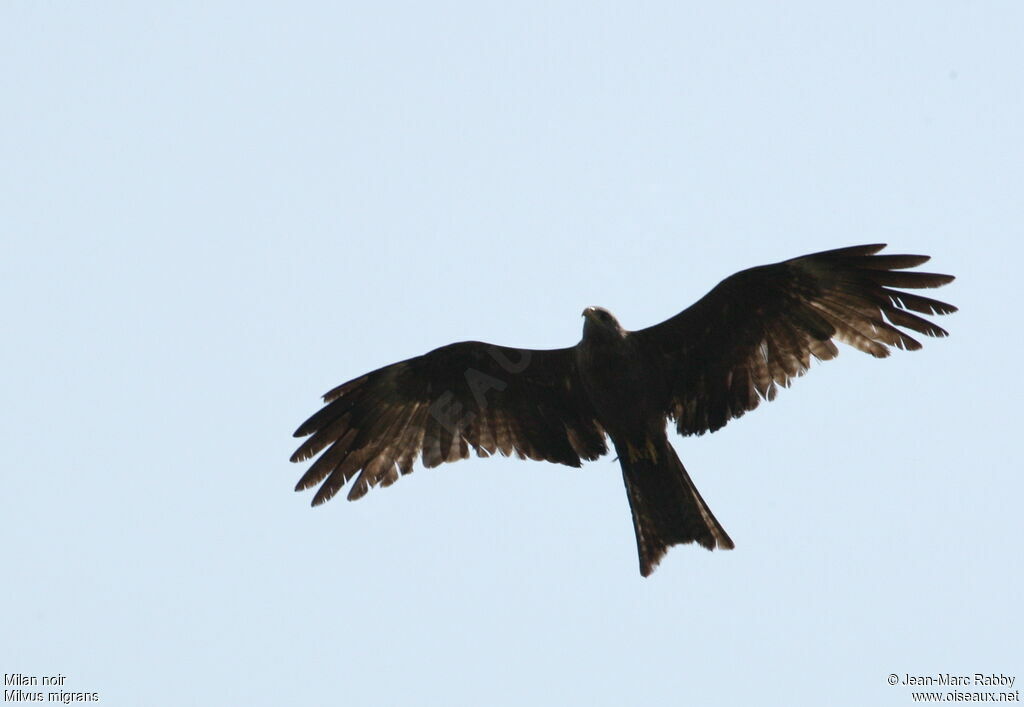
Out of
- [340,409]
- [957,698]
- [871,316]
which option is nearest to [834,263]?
[871,316]

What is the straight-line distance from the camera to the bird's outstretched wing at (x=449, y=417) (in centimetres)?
1206

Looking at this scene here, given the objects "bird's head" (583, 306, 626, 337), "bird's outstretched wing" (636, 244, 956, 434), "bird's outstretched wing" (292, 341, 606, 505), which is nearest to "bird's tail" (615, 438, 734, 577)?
"bird's outstretched wing" (636, 244, 956, 434)

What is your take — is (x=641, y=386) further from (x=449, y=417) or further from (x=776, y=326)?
(x=449, y=417)

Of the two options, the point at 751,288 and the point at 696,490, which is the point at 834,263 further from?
the point at 696,490

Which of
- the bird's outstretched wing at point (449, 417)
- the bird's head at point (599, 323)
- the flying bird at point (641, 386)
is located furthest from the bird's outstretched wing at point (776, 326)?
the bird's outstretched wing at point (449, 417)

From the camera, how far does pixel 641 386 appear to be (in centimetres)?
1147

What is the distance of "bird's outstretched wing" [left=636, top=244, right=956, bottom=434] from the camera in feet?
35.7

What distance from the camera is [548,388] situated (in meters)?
12.2

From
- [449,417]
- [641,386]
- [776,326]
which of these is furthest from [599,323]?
[449,417]

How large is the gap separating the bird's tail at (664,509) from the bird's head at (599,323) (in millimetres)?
1031

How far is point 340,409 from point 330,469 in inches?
20.7

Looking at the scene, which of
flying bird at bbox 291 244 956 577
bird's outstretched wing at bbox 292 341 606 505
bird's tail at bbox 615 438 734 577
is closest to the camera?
flying bird at bbox 291 244 956 577

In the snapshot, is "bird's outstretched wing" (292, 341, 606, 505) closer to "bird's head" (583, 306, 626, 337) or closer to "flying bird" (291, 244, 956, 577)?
"flying bird" (291, 244, 956, 577)

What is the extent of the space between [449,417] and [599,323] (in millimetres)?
1900
